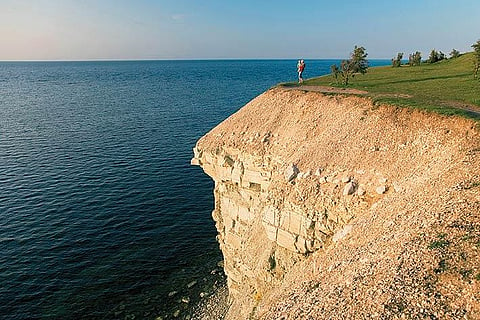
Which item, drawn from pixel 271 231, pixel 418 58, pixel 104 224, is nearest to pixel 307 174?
pixel 271 231

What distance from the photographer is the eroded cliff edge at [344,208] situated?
15336 millimetres

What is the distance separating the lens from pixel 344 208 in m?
23.8

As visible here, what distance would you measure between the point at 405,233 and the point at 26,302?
1561 inches

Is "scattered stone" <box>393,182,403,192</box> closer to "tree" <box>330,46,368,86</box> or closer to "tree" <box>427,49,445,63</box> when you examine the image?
"tree" <box>330,46,368,86</box>

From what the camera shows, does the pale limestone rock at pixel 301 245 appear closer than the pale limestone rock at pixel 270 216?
Yes

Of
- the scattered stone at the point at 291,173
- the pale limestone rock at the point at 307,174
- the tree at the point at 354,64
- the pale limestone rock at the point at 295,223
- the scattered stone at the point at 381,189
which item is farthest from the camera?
the tree at the point at 354,64

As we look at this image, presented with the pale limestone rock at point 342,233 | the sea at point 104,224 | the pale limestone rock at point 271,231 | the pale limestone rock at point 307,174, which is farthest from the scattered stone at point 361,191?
the sea at point 104,224

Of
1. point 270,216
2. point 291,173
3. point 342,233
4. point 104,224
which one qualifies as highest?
point 291,173

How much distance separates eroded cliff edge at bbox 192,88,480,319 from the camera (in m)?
15.3

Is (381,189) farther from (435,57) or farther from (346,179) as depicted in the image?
(435,57)

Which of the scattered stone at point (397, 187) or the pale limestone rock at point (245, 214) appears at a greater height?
the scattered stone at point (397, 187)

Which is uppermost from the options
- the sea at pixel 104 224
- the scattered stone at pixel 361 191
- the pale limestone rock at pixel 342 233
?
the scattered stone at pixel 361 191

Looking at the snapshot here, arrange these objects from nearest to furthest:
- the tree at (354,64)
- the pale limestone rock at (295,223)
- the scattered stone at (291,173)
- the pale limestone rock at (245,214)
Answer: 1. the pale limestone rock at (295,223)
2. the scattered stone at (291,173)
3. the pale limestone rock at (245,214)
4. the tree at (354,64)

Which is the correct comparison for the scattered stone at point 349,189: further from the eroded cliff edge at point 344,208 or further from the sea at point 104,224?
the sea at point 104,224
